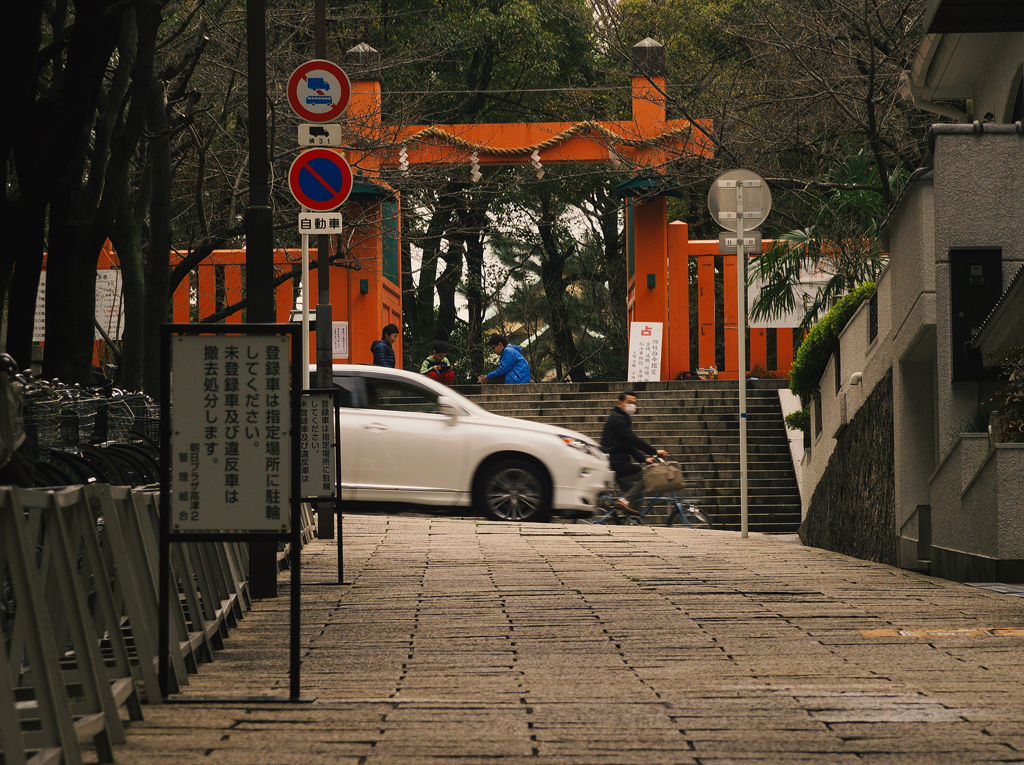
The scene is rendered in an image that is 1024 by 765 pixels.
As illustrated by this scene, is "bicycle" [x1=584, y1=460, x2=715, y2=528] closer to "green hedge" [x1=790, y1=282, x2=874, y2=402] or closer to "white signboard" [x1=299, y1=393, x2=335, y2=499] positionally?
"green hedge" [x1=790, y1=282, x2=874, y2=402]

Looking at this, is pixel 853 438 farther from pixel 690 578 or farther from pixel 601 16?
pixel 601 16

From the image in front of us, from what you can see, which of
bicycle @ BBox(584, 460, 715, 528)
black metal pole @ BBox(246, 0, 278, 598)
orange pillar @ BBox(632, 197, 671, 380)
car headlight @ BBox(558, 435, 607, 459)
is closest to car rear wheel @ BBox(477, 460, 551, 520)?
car headlight @ BBox(558, 435, 607, 459)

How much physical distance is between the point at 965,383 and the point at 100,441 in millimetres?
6007

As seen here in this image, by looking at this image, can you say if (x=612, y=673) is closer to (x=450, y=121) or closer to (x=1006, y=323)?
(x=1006, y=323)

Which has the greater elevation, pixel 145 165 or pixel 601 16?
pixel 601 16

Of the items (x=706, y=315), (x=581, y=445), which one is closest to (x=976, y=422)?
(x=581, y=445)

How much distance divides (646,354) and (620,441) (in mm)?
7527

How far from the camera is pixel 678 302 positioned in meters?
23.3

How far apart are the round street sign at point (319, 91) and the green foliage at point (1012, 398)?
224 inches

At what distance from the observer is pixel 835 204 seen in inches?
687

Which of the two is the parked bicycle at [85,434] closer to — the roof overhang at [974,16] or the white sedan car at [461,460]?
the white sedan car at [461,460]

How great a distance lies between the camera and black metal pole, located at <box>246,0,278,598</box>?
7.25 m

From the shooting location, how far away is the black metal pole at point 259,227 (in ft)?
23.8

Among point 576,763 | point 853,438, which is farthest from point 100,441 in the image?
point 853,438
